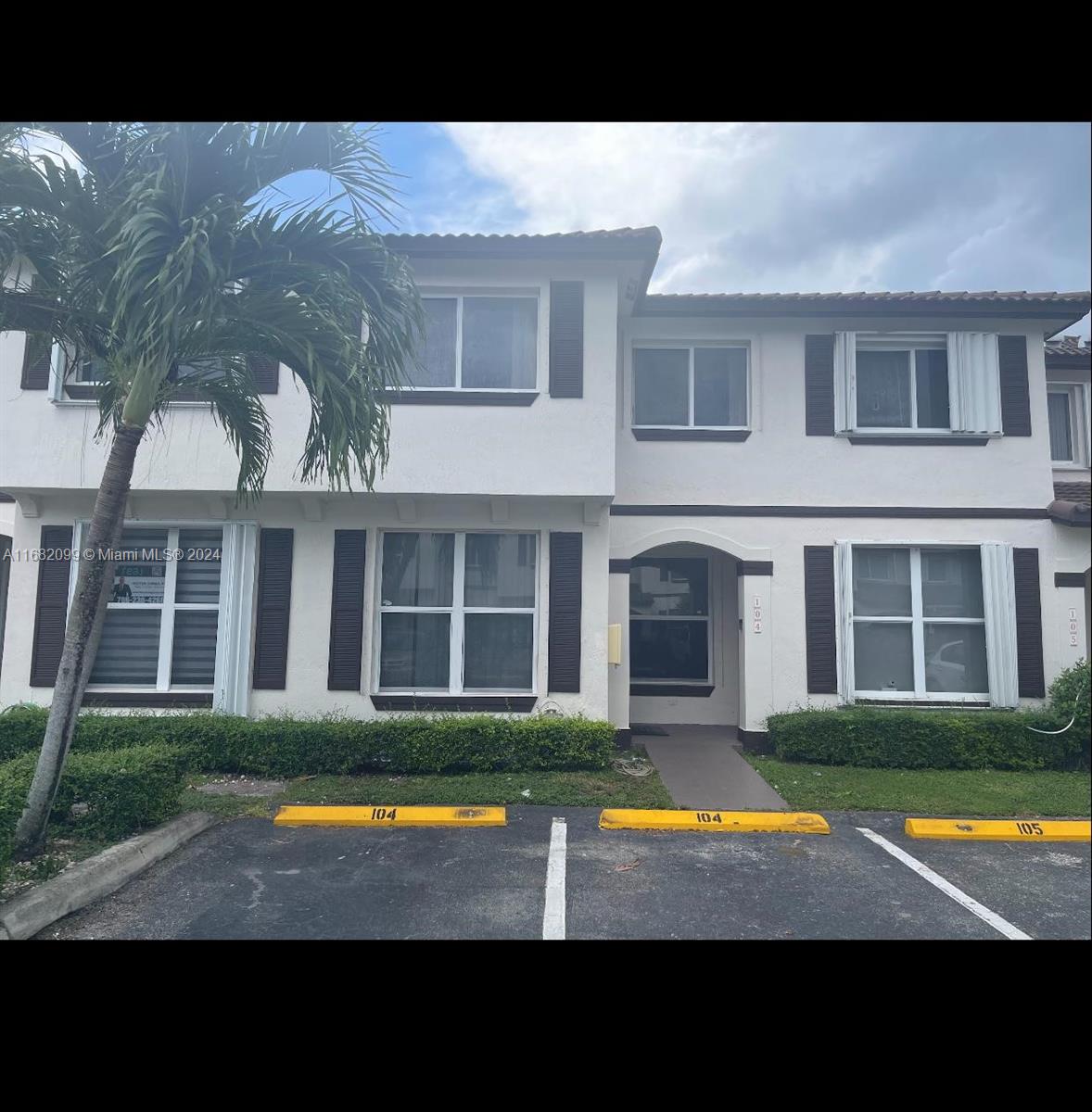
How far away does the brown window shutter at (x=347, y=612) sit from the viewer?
7.42 m

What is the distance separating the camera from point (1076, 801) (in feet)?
13.0

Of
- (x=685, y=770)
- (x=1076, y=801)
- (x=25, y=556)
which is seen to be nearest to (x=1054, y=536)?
(x=1076, y=801)

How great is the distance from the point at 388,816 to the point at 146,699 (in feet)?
12.0

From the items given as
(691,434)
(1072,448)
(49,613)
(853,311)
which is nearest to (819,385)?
(853,311)

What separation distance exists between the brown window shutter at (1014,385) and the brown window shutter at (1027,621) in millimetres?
1499

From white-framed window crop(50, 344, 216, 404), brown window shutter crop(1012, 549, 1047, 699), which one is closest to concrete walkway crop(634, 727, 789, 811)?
brown window shutter crop(1012, 549, 1047, 699)

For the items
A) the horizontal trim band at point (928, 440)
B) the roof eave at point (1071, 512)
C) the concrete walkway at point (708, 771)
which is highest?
the horizontal trim band at point (928, 440)

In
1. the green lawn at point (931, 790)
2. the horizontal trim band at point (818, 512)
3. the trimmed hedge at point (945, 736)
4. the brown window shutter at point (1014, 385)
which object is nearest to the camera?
the green lawn at point (931, 790)

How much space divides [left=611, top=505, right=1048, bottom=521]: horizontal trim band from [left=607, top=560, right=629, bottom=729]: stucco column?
2.27ft

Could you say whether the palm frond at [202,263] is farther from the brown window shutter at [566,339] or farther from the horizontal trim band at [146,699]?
the horizontal trim band at [146,699]

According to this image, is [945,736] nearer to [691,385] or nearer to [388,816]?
[691,385]

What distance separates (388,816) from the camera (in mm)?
5422

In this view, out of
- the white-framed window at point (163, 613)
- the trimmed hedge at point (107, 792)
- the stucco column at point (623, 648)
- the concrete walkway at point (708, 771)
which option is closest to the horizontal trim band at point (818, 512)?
the stucco column at point (623, 648)

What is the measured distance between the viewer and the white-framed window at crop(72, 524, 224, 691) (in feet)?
Answer: 24.7
